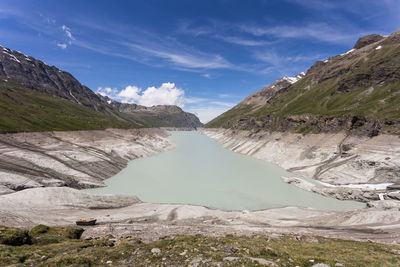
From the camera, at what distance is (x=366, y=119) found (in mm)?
63812

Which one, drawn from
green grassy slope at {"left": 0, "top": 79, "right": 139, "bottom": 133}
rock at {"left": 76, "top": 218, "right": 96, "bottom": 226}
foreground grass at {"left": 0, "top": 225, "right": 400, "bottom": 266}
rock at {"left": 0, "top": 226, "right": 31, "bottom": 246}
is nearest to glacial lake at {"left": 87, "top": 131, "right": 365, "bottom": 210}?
rock at {"left": 76, "top": 218, "right": 96, "bottom": 226}

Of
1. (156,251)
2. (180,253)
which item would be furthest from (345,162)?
(156,251)

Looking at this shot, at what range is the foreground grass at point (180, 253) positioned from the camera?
11305 millimetres

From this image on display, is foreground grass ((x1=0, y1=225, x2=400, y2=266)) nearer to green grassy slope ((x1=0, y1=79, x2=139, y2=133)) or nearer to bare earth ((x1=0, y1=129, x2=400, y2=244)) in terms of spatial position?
bare earth ((x1=0, y1=129, x2=400, y2=244))

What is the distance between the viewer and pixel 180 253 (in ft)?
42.5

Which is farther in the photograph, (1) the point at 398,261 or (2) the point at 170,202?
(2) the point at 170,202

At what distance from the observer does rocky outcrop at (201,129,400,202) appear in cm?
4088

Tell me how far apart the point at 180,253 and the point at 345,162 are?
57.1 meters

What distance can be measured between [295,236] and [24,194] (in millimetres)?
39857

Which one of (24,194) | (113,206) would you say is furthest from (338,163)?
(24,194)

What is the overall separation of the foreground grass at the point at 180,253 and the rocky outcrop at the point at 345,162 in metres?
30.6

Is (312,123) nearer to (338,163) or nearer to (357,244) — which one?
(338,163)

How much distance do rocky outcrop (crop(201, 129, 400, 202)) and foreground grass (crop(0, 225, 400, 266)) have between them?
3057 centimetres

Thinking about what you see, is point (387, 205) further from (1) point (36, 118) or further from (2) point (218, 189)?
(1) point (36, 118)
